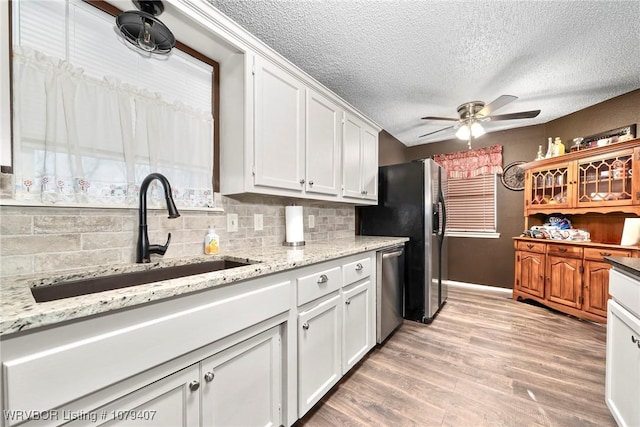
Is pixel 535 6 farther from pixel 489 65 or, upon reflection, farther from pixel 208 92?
pixel 208 92

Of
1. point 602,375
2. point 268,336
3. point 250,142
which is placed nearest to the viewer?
point 268,336

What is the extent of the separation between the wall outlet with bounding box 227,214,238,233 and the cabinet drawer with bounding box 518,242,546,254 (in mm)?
3460

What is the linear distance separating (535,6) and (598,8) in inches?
15.3

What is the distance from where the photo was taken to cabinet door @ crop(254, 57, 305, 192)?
1.55m

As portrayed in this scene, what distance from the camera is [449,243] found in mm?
4145

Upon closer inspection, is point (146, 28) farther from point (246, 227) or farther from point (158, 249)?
point (246, 227)

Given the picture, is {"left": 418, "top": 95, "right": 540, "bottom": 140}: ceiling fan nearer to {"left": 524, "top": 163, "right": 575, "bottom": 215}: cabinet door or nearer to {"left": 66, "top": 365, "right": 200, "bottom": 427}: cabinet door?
{"left": 524, "top": 163, "right": 575, "bottom": 215}: cabinet door

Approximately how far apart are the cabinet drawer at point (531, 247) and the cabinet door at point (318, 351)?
2.87 meters

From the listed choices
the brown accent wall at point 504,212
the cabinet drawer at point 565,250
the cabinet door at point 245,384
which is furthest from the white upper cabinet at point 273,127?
the cabinet drawer at point 565,250

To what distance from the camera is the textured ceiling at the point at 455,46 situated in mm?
1541

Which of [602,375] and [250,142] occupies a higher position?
[250,142]

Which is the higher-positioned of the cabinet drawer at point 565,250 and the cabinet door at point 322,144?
the cabinet door at point 322,144

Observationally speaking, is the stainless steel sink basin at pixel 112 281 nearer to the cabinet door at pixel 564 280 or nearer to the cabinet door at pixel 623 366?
the cabinet door at pixel 623 366

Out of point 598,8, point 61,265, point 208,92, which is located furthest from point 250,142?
point 598,8
